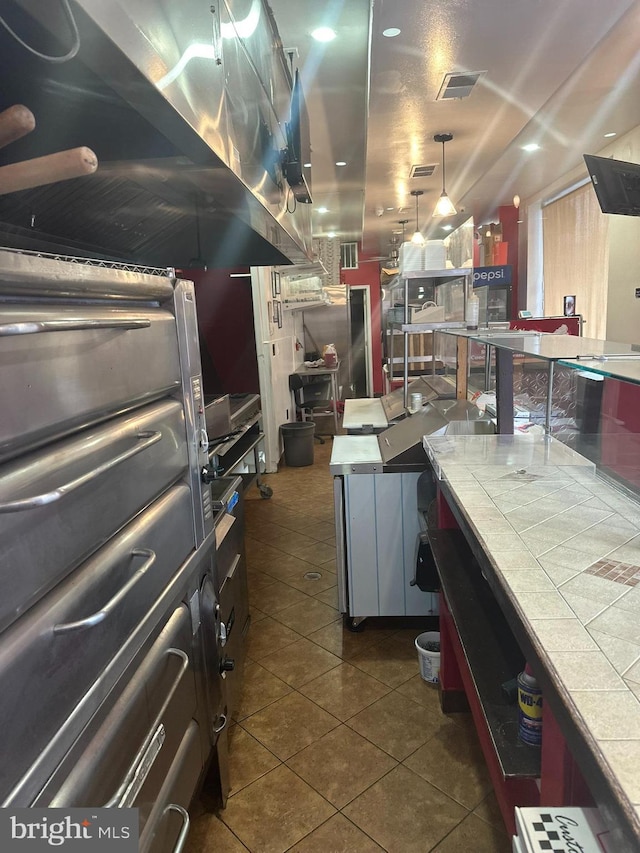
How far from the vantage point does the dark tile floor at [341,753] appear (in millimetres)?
1648

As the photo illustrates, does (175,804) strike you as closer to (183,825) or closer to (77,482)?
(183,825)

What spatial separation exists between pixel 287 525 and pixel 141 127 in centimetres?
337

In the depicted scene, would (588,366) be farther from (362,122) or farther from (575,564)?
(362,122)

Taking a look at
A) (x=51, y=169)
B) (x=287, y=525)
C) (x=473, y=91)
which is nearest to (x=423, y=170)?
(x=473, y=91)

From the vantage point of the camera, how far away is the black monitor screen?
177 cm

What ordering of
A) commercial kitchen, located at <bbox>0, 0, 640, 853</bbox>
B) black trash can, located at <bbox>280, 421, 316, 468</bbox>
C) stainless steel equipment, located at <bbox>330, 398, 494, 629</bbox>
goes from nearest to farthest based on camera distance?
1. commercial kitchen, located at <bbox>0, 0, 640, 853</bbox>
2. stainless steel equipment, located at <bbox>330, 398, 494, 629</bbox>
3. black trash can, located at <bbox>280, 421, 316, 468</bbox>

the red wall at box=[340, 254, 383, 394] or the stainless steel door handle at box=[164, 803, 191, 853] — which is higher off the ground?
the red wall at box=[340, 254, 383, 394]

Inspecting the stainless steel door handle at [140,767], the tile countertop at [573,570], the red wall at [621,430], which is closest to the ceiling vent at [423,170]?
the red wall at [621,430]

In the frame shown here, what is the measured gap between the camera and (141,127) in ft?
3.80

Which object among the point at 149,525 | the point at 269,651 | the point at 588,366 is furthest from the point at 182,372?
the point at 269,651

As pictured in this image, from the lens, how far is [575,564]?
1128mm

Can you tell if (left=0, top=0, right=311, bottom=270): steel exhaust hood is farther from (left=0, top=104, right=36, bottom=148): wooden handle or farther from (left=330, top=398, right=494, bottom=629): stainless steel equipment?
(left=330, top=398, right=494, bottom=629): stainless steel equipment

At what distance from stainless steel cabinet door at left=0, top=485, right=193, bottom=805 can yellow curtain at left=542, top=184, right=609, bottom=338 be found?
590 cm

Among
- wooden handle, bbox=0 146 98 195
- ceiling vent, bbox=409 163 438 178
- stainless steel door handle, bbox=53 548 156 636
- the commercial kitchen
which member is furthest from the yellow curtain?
wooden handle, bbox=0 146 98 195
